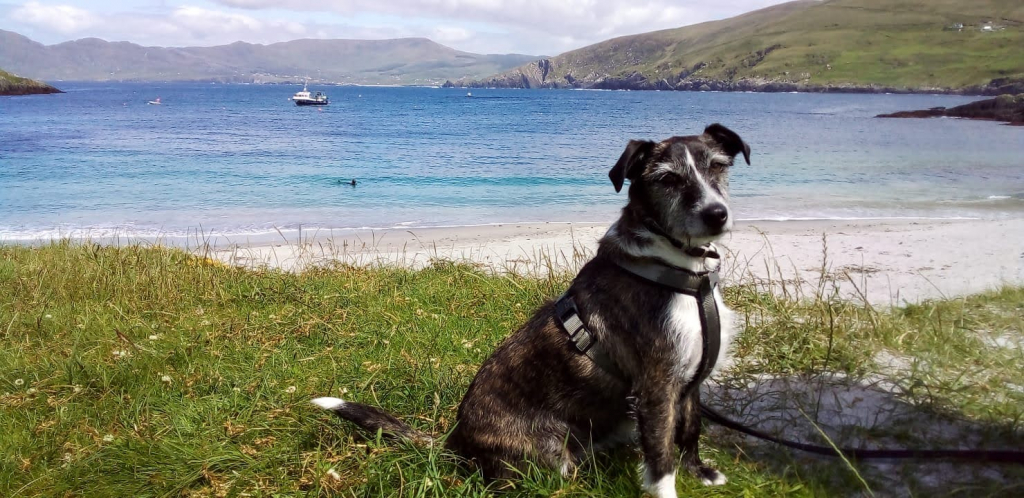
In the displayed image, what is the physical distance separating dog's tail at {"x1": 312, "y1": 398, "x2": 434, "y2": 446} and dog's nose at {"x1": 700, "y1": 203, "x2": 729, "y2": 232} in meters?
1.79

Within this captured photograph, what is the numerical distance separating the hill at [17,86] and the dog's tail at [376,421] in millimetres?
127587

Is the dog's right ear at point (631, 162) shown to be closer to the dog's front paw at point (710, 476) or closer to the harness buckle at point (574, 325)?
the harness buckle at point (574, 325)

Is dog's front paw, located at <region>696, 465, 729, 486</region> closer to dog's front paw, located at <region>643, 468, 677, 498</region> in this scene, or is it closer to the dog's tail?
dog's front paw, located at <region>643, 468, 677, 498</region>

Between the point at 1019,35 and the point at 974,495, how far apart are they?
163 meters

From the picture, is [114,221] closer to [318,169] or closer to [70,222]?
[70,222]

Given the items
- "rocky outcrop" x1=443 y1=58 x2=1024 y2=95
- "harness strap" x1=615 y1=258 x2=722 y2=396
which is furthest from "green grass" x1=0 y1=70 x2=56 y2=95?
"rocky outcrop" x1=443 y1=58 x2=1024 y2=95

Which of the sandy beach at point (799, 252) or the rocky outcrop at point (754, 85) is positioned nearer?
the sandy beach at point (799, 252)

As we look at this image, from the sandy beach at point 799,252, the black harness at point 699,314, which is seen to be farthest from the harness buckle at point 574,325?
the sandy beach at point 799,252

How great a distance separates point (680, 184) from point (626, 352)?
858mm

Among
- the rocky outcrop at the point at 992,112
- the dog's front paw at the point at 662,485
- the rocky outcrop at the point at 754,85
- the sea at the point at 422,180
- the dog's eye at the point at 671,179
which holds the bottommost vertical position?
the sea at the point at 422,180

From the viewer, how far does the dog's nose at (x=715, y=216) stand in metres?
2.99

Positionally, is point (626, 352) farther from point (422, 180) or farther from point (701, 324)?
point (422, 180)

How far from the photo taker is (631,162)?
3211 mm

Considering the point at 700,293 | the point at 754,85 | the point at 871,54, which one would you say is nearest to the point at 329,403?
the point at 700,293
